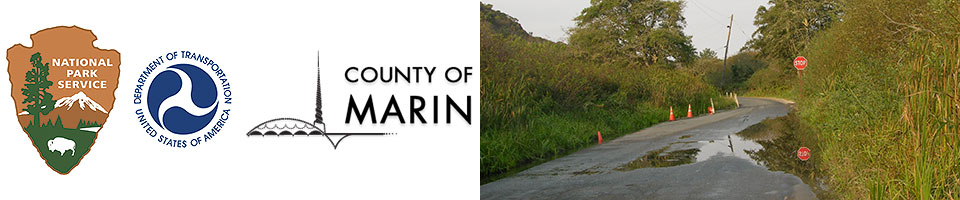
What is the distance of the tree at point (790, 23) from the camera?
26.9 metres

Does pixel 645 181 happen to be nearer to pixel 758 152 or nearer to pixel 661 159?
pixel 661 159

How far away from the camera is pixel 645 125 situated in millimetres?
18000

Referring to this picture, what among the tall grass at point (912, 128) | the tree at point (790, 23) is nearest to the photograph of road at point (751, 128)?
the tall grass at point (912, 128)

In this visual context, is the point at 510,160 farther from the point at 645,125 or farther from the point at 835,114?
the point at 645,125

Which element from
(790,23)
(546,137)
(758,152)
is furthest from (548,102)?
(790,23)

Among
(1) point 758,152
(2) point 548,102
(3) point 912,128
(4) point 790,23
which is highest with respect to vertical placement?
(4) point 790,23

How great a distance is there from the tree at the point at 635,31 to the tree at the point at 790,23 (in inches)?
162

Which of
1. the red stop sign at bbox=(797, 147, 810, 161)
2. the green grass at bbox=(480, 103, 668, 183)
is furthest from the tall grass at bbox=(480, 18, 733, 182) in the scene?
the red stop sign at bbox=(797, 147, 810, 161)

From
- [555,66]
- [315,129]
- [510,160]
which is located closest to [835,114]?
[510,160]

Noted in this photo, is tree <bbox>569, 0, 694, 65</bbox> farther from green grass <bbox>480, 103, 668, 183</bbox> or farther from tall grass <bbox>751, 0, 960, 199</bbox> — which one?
tall grass <bbox>751, 0, 960, 199</bbox>

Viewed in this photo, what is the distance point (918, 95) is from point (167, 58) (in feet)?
17.2

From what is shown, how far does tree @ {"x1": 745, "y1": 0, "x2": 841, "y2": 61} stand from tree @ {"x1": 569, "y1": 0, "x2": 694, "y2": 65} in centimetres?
412

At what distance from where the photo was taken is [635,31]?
35.6 meters

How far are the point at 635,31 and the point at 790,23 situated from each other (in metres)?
8.24
